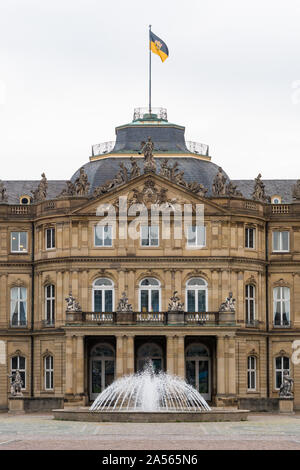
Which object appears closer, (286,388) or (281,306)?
(286,388)

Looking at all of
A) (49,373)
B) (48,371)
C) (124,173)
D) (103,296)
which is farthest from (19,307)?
(124,173)

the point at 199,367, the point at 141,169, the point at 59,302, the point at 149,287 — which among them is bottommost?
the point at 199,367

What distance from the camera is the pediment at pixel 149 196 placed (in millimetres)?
86062

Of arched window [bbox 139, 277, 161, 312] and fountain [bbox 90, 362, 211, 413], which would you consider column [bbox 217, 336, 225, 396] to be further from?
arched window [bbox 139, 277, 161, 312]

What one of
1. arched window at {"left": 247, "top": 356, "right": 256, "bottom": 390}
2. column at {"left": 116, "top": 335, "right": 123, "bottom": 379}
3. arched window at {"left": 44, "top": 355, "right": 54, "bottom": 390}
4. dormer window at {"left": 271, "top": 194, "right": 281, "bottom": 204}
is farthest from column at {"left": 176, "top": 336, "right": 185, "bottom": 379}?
dormer window at {"left": 271, "top": 194, "right": 281, "bottom": 204}

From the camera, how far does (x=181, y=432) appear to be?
57.9m

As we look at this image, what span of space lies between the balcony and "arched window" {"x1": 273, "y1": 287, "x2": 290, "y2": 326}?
7657 mm

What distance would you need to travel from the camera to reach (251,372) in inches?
3442

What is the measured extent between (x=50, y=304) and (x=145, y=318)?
329 inches

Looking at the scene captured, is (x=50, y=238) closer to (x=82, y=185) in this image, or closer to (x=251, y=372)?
(x=82, y=185)

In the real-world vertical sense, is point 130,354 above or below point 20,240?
below

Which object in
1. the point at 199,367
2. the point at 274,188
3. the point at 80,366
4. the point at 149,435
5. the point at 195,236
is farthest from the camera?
the point at 274,188
